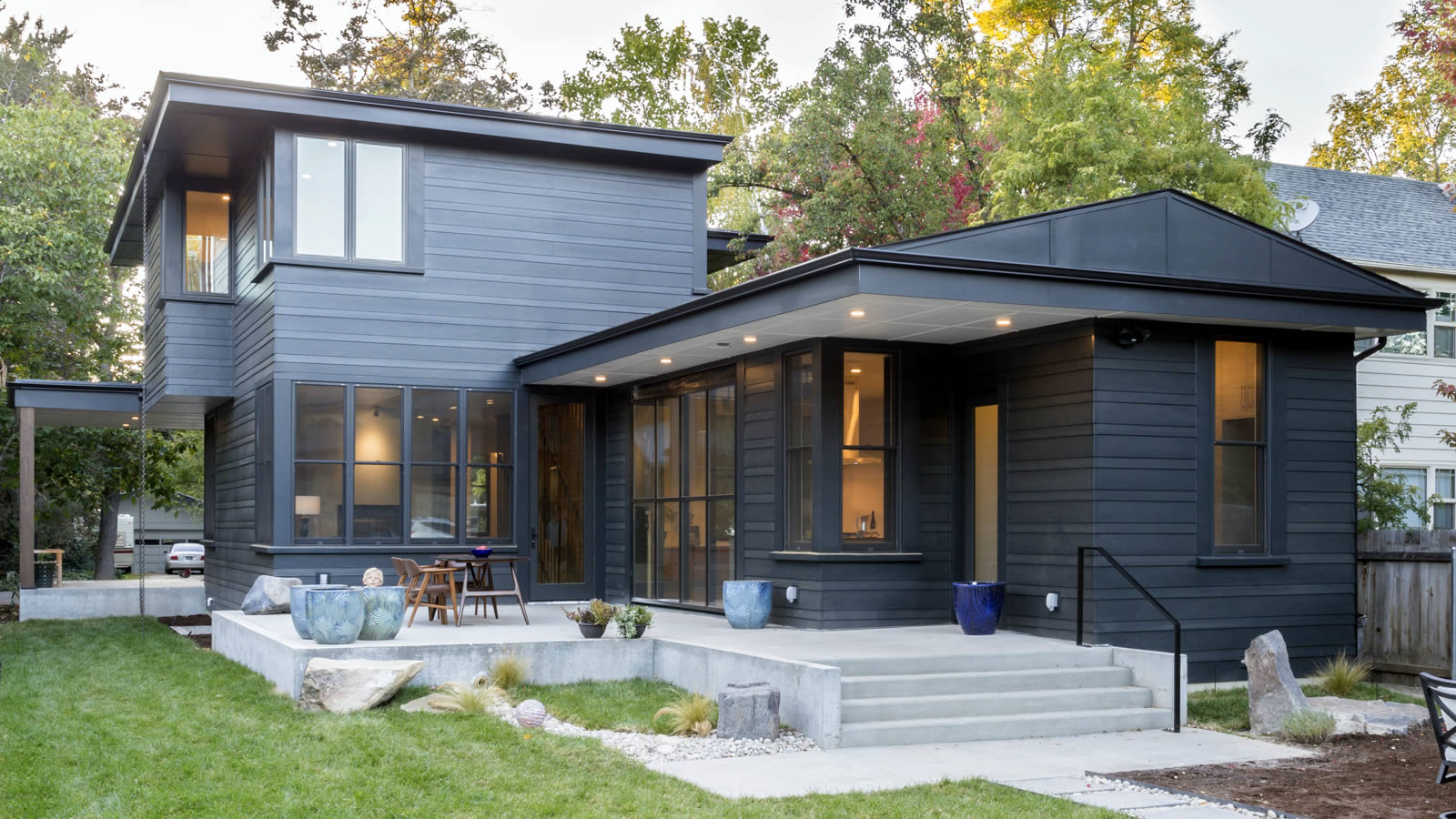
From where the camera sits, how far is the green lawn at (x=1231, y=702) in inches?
335

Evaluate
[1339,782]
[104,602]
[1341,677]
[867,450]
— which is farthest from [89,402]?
[1339,782]

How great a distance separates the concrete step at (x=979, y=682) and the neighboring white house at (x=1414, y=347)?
914cm

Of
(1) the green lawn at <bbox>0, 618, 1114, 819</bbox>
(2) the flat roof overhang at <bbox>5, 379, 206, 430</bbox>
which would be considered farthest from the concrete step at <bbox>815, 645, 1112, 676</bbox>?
(2) the flat roof overhang at <bbox>5, 379, 206, 430</bbox>

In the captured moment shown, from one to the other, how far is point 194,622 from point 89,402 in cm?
325

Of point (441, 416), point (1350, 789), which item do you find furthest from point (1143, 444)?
point (441, 416)

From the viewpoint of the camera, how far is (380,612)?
969 centimetres

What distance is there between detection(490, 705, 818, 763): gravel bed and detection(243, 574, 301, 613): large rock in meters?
5.16

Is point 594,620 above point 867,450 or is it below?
below

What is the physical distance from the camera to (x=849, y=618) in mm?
10500

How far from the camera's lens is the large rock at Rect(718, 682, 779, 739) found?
25.3 ft

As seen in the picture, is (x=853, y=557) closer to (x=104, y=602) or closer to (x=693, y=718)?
(x=693, y=718)

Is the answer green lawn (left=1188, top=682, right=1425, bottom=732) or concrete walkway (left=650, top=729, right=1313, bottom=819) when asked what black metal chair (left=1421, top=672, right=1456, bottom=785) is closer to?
concrete walkway (left=650, top=729, right=1313, bottom=819)

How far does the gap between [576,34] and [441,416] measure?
796 inches

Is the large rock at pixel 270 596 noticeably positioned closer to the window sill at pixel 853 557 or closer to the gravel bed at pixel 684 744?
the window sill at pixel 853 557
